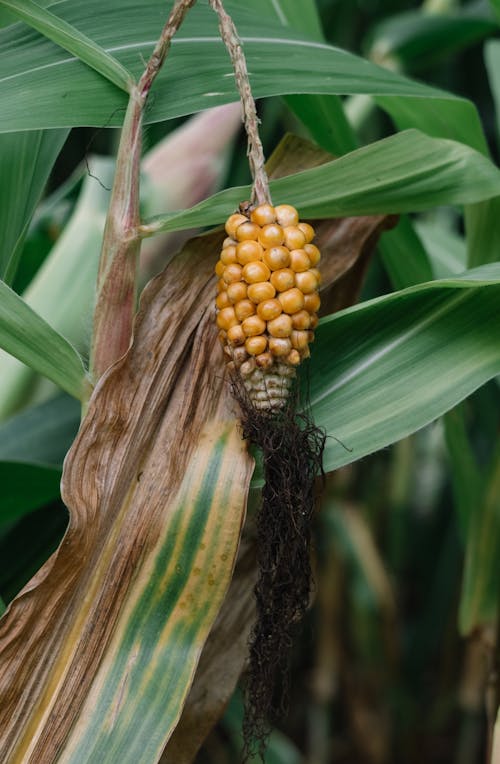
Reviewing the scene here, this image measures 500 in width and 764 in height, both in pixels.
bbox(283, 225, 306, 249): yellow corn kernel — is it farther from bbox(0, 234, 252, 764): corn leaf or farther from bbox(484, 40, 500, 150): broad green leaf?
bbox(484, 40, 500, 150): broad green leaf

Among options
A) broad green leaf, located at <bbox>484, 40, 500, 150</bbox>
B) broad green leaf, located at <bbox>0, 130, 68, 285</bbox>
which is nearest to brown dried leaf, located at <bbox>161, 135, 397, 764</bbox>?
broad green leaf, located at <bbox>0, 130, 68, 285</bbox>

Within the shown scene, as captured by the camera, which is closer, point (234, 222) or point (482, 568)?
point (234, 222)

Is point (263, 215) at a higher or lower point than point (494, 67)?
lower

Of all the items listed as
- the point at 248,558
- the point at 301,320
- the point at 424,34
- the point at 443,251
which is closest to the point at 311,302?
the point at 301,320

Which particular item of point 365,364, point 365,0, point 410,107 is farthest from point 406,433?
point 365,0

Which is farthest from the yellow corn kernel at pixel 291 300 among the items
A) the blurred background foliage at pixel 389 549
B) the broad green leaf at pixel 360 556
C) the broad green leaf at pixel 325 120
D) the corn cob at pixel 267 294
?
the broad green leaf at pixel 360 556

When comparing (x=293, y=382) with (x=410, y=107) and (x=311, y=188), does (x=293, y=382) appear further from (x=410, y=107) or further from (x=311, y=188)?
(x=410, y=107)

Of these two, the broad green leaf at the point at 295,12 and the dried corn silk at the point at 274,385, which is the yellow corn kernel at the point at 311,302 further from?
the broad green leaf at the point at 295,12

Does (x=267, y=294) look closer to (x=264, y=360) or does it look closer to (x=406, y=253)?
(x=264, y=360)
